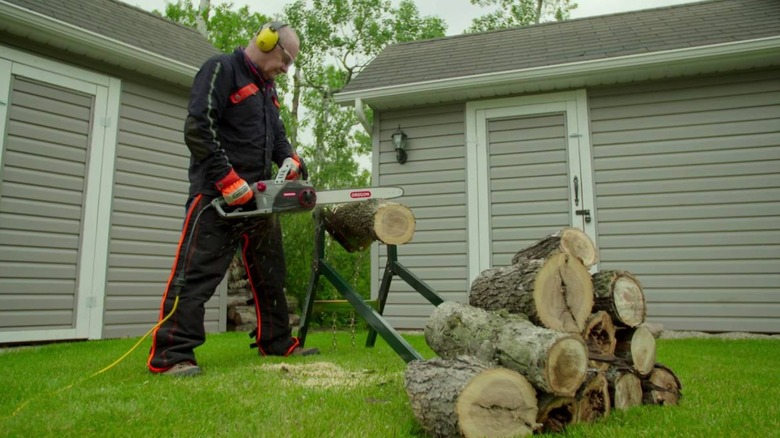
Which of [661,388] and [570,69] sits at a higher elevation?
[570,69]

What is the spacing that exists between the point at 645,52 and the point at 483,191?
7.02ft

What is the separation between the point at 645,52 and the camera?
17.3 ft

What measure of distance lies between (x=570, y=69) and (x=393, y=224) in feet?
10.4

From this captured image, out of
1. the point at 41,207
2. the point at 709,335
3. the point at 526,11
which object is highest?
the point at 526,11

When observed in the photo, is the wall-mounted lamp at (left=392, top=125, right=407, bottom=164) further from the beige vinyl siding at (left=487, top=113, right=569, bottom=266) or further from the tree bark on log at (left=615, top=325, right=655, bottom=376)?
the tree bark on log at (left=615, top=325, right=655, bottom=376)

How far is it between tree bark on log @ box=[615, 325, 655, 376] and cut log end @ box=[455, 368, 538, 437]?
662 millimetres

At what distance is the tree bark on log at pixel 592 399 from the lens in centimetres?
189

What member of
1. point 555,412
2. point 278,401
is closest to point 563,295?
point 555,412

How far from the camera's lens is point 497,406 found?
171cm

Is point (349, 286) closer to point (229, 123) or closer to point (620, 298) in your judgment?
point (229, 123)

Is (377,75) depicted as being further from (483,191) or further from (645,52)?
(645,52)

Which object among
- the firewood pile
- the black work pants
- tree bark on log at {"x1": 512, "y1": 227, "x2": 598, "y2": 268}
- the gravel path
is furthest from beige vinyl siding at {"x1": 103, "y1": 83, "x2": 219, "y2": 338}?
the gravel path

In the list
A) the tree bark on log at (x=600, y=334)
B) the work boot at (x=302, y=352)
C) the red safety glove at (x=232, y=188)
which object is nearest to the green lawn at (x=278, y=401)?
the work boot at (x=302, y=352)

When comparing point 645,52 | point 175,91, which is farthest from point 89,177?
point 645,52
